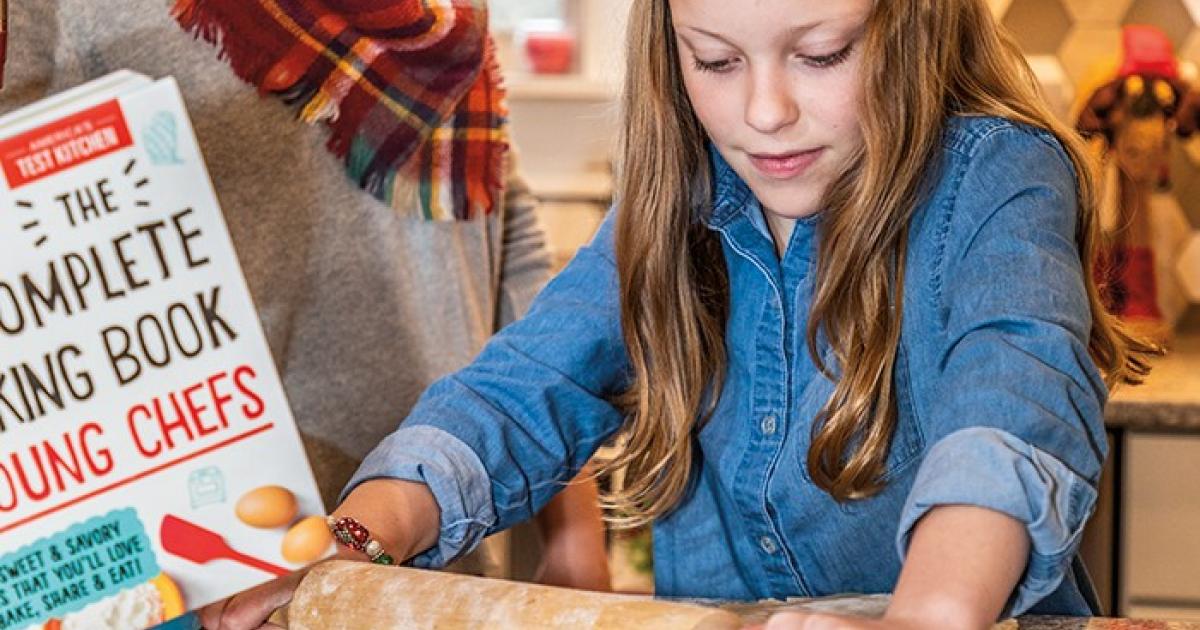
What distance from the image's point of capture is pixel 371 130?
128 centimetres

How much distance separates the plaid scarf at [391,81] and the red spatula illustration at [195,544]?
0.50 meters

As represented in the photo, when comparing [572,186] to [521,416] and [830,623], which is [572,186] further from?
[830,623]

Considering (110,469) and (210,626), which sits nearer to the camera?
Answer: (110,469)

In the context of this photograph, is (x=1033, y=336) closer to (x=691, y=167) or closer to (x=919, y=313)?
(x=919, y=313)

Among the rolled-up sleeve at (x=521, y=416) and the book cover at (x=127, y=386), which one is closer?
the book cover at (x=127, y=386)

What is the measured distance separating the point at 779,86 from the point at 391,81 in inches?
17.7

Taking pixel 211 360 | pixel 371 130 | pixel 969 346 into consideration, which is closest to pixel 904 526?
pixel 969 346

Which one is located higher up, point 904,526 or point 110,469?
point 110,469

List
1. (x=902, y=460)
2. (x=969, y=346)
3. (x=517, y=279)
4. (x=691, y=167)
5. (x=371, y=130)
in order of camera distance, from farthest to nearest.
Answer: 1. (x=517, y=279)
2. (x=371, y=130)
3. (x=691, y=167)
4. (x=902, y=460)
5. (x=969, y=346)

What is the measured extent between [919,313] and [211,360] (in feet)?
1.43

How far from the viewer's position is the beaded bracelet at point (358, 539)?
99 cm

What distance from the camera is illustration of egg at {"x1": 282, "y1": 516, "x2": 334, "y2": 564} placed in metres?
0.82

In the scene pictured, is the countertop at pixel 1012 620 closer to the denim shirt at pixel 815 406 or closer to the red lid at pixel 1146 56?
the denim shirt at pixel 815 406

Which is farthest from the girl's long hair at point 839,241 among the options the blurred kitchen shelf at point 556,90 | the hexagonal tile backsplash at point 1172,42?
the blurred kitchen shelf at point 556,90
